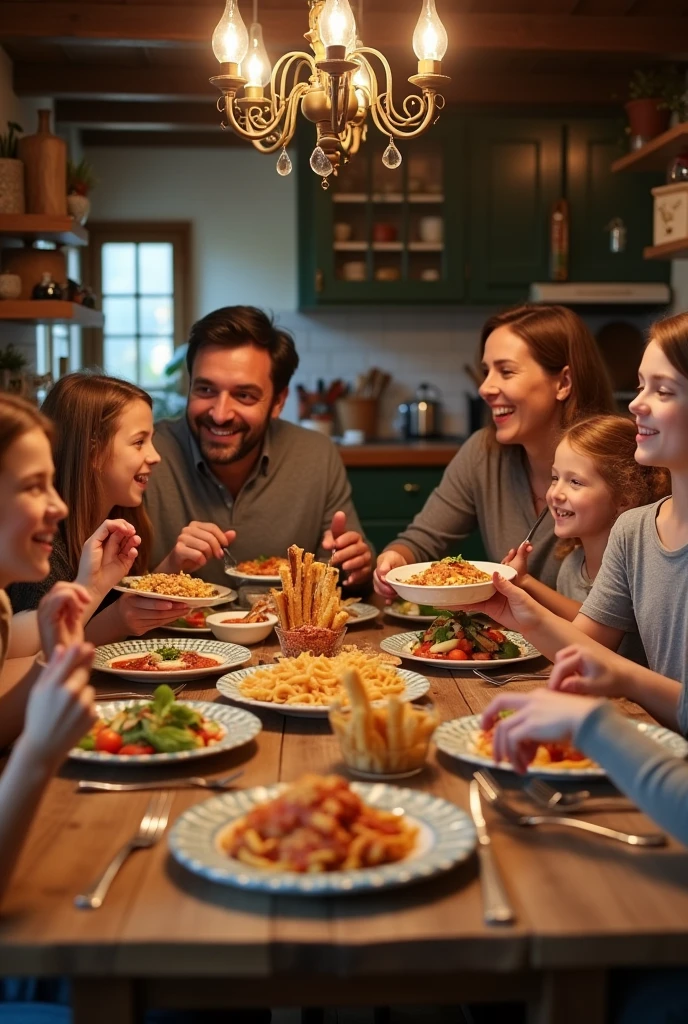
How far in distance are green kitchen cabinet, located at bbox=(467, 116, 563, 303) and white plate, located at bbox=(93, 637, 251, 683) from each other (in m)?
3.73

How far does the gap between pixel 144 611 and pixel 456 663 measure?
0.62 metres

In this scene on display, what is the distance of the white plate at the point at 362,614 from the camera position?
2.48 m

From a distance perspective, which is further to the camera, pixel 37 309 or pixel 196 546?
pixel 37 309

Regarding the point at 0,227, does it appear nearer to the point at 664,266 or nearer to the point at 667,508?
the point at 667,508

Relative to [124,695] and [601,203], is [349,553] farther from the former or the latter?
[601,203]

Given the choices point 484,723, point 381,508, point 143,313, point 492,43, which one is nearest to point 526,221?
point 492,43

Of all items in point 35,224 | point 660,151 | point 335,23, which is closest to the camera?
point 335,23

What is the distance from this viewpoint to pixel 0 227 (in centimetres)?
400

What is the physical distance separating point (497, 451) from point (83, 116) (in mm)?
3830

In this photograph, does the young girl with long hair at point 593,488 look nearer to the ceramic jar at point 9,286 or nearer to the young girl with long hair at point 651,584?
the young girl with long hair at point 651,584

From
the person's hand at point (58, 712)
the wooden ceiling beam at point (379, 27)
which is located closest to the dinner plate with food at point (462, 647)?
the person's hand at point (58, 712)

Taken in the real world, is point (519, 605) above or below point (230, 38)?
below

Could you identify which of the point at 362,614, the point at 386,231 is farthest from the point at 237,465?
the point at 386,231

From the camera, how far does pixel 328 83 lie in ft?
7.23
